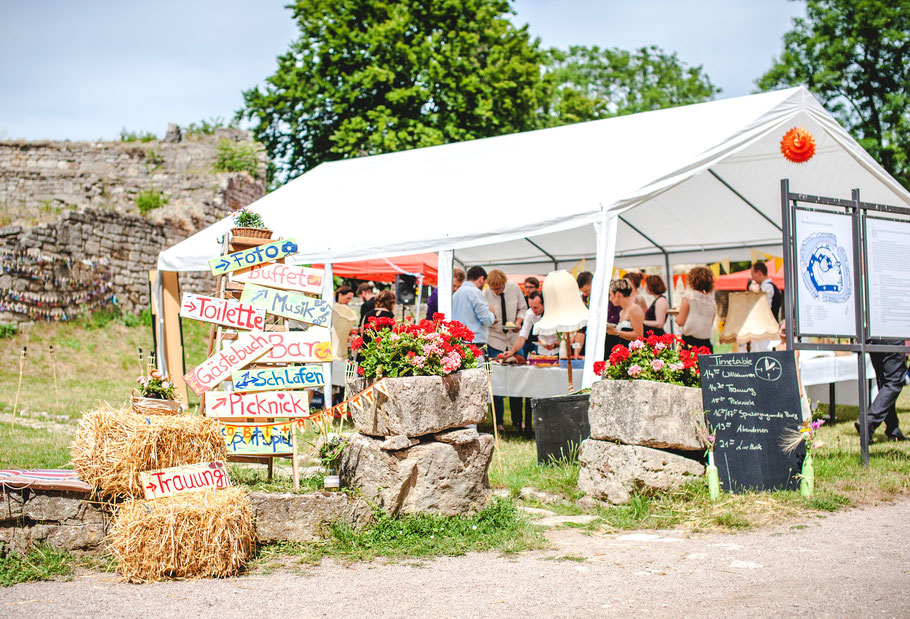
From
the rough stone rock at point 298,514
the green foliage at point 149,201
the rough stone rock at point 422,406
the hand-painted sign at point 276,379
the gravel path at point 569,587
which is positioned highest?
the green foliage at point 149,201

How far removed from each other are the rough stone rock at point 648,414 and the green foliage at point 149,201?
52.6 feet

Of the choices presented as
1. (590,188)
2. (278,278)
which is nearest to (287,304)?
(278,278)

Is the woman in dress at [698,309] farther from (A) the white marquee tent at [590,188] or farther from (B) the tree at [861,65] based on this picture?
(B) the tree at [861,65]

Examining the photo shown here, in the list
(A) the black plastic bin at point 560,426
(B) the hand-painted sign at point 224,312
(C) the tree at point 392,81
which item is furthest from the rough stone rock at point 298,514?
(C) the tree at point 392,81

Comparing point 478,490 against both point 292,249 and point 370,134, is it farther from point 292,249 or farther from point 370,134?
point 370,134

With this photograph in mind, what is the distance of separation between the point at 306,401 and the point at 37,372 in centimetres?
978

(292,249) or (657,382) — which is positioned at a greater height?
(292,249)

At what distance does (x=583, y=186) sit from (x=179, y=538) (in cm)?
497

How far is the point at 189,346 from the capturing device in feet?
52.2

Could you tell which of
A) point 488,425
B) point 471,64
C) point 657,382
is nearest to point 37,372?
point 488,425

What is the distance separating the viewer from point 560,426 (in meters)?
6.53

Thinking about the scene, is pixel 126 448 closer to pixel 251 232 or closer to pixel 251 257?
pixel 251 257

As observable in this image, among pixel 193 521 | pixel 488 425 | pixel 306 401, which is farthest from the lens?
pixel 488 425

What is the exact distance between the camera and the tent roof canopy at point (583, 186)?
7.55 m
